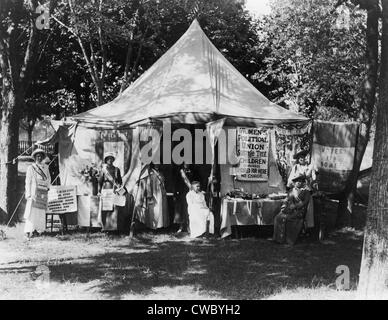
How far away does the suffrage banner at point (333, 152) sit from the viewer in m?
12.2

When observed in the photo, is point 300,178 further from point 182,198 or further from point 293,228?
point 182,198

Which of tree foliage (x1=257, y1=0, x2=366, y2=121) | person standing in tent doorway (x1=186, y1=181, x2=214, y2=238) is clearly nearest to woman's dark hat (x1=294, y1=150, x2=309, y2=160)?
person standing in tent doorway (x1=186, y1=181, x2=214, y2=238)

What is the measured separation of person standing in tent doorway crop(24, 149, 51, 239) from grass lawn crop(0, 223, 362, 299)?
284mm

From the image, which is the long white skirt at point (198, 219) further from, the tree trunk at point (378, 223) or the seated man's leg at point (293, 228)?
the tree trunk at point (378, 223)

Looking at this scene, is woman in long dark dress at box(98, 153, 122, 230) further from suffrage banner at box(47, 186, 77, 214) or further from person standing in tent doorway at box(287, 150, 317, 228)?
person standing in tent doorway at box(287, 150, 317, 228)

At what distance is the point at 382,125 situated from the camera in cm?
516

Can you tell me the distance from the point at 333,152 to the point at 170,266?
6.70 meters

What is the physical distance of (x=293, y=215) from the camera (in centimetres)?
906

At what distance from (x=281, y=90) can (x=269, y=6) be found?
13.6 ft

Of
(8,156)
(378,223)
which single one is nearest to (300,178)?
(378,223)

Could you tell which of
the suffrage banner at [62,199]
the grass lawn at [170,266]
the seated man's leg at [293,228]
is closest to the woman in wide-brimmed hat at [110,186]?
the grass lawn at [170,266]

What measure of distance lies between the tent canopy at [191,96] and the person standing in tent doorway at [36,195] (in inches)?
73.1
